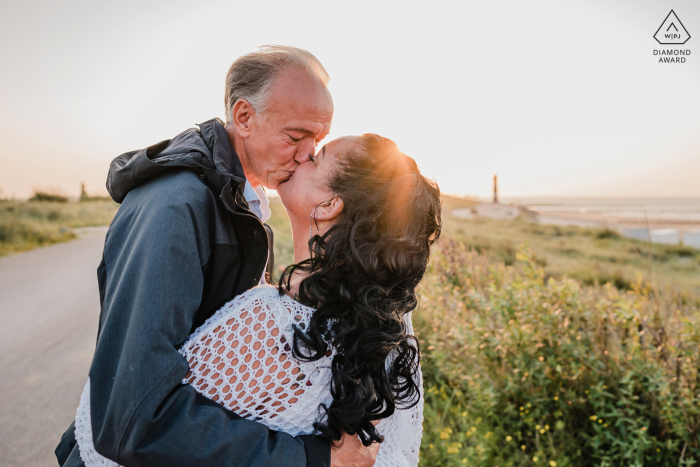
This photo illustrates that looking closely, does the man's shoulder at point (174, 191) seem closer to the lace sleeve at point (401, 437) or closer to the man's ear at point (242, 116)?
the man's ear at point (242, 116)

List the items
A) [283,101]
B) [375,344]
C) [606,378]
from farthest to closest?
[606,378], [283,101], [375,344]

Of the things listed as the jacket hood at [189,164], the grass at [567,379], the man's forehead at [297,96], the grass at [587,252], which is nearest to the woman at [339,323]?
the man's forehead at [297,96]

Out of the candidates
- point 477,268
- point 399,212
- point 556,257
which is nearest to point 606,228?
point 556,257

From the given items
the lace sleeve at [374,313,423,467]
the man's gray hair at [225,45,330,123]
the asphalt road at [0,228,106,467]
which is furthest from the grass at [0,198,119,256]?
the lace sleeve at [374,313,423,467]

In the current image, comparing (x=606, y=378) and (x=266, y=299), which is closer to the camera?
(x=266, y=299)

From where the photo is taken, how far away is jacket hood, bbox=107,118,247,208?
168 cm

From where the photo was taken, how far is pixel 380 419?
5.82 feet

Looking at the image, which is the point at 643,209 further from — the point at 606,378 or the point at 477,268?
the point at 477,268

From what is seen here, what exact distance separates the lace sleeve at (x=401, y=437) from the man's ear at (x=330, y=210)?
0.66 metres

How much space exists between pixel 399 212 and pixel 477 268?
3.37m

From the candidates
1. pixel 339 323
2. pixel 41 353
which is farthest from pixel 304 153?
pixel 41 353

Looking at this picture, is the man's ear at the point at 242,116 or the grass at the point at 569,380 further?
the grass at the point at 569,380

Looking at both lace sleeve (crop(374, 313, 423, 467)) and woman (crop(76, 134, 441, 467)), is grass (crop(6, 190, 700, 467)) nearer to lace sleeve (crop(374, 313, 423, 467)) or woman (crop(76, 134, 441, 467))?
lace sleeve (crop(374, 313, 423, 467))

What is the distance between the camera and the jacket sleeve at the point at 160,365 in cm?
132
